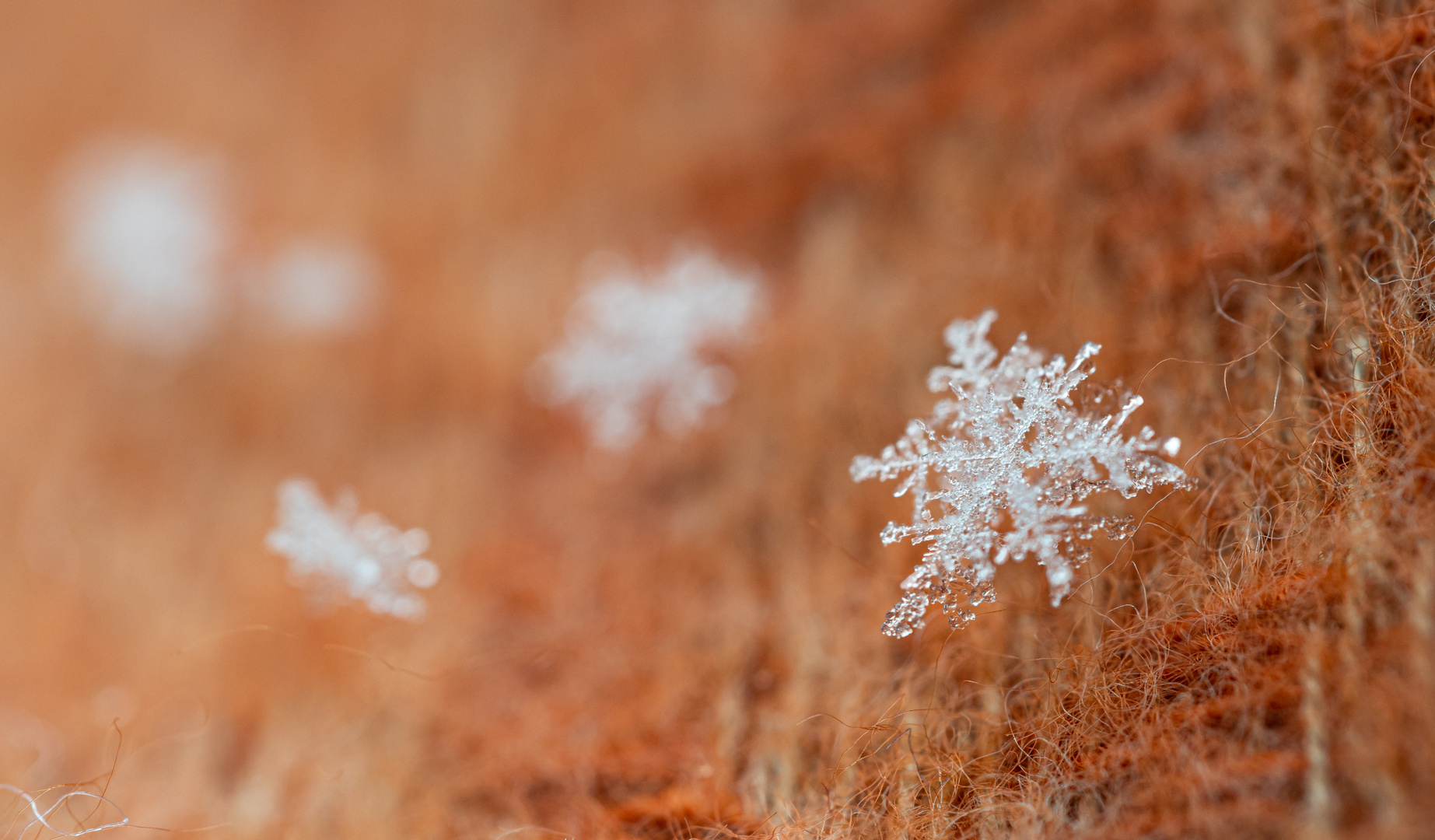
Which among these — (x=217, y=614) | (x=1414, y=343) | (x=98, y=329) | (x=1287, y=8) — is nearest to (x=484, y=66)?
(x=98, y=329)

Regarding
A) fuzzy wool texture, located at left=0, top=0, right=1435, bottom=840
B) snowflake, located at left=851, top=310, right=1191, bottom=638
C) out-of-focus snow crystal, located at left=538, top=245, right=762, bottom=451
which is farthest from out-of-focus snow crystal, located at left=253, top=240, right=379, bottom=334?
snowflake, located at left=851, top=310, right=1191, bottom=638

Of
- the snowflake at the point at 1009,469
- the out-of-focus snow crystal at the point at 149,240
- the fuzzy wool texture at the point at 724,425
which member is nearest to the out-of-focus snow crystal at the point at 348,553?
the fuzzy wool texture at the point at 724,425

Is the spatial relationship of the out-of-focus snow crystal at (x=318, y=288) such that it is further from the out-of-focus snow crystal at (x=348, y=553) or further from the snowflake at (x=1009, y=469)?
the snowflake at (x=1009, y=469)

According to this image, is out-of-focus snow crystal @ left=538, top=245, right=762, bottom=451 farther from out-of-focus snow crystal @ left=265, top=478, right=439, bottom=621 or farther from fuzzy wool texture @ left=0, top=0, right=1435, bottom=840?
out-of-focus snow crystal @ left=265, top=478, right=439, bottom=621

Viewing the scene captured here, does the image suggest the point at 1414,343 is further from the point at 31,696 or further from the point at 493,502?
the point at 31,696

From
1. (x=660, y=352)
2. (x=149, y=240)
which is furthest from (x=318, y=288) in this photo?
(x=660, y=352)
